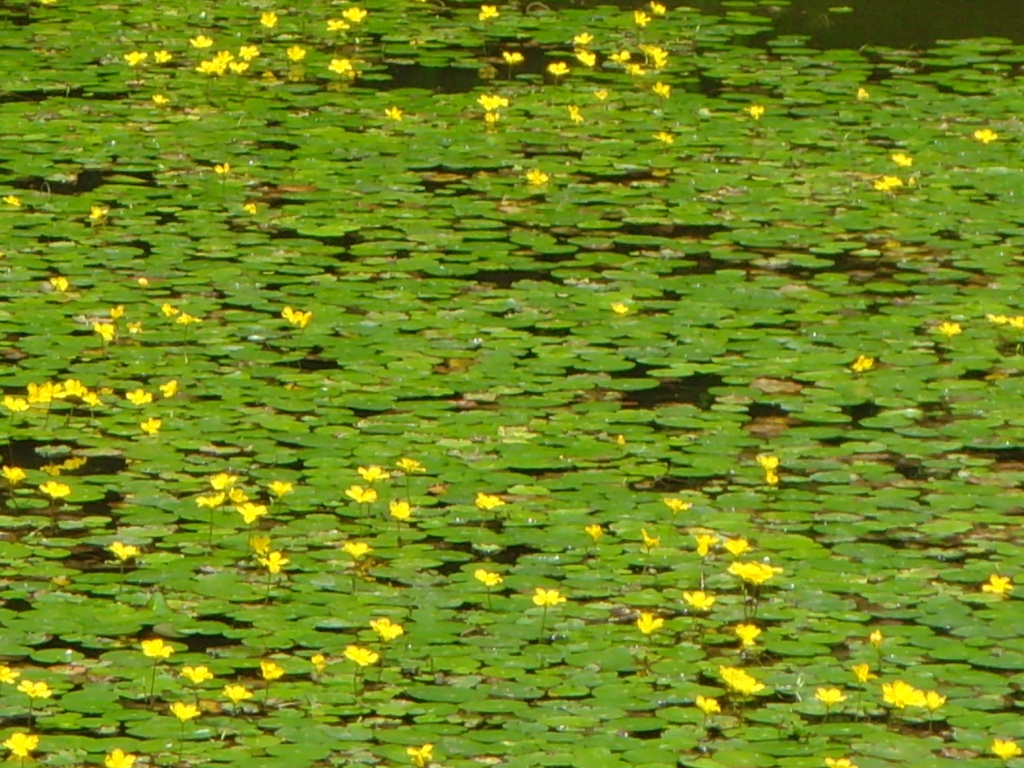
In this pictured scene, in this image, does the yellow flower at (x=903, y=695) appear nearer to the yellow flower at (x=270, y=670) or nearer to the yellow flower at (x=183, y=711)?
the yellow flower at (x=270, y=670)

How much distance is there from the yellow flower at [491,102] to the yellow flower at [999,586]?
374 cm

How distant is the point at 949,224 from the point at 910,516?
84.6 inches

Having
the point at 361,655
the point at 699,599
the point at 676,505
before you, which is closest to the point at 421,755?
the point at 361,655

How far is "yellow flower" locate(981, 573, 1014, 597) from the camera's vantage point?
13.7 ft

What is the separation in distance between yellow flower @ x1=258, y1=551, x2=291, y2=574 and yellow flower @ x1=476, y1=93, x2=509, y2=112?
3583 millimetres

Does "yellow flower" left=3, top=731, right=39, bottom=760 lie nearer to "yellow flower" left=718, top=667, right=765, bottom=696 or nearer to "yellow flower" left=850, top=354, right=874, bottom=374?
"yellow flower" left=718, top=667, right=765, bottom=696

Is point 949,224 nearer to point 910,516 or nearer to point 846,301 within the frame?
point 846,301

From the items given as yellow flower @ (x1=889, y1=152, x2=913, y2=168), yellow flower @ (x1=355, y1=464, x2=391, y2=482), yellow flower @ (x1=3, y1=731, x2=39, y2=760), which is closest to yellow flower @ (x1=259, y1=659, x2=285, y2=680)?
yellow flower @ (x1=3, y1=731, x2=39, y2=760)

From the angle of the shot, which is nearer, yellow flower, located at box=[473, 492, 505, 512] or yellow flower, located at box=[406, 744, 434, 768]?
yellow flower, located at box=[406, 744, 434, 768]

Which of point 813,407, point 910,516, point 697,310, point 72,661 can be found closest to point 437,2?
point 697,310

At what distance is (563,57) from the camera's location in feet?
28.0

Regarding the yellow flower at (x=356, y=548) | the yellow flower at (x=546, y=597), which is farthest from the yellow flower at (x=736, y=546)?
the yellow flower at (x=356, y=548)

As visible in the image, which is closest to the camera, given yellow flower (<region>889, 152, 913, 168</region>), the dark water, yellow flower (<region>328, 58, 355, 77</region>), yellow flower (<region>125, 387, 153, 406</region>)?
yellow flower (<region>125, 387, 153, 406</region>)

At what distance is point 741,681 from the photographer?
12.3 feet
